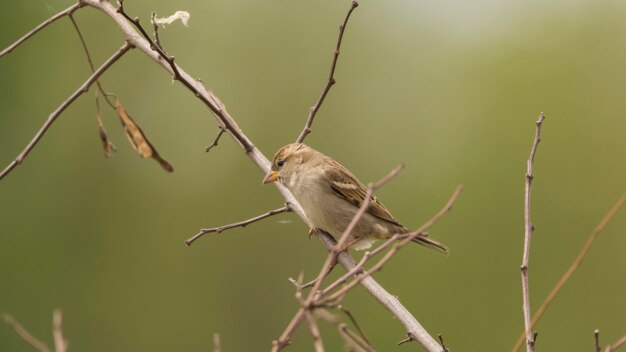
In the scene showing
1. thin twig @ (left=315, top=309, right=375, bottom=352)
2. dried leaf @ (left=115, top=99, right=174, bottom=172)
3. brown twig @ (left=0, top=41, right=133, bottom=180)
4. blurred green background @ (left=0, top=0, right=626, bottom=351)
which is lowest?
blurred green background @ (left=0, top=0, right=626, bottom=351)

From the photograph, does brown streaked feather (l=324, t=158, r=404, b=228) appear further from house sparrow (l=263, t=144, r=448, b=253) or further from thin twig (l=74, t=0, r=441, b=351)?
thin twig (l=74, t=0, r=441, b=351)

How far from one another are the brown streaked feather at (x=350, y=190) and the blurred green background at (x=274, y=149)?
33.7 ft

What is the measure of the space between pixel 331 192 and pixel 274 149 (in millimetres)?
13722

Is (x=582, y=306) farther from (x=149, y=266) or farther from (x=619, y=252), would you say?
(x=149, y=266)

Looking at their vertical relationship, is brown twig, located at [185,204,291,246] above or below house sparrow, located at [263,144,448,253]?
above

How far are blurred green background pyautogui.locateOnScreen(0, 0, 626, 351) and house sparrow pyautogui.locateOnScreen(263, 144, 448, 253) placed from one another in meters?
10.3

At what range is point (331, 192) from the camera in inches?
207

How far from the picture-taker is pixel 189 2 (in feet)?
77.9

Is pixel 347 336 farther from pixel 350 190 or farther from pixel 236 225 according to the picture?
pixel 350 190

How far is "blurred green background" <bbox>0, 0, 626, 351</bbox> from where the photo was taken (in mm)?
16391

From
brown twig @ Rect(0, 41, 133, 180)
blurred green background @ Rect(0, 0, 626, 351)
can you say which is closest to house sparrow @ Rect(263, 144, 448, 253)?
brown twig @ Rect(0, 41, 133, 180)

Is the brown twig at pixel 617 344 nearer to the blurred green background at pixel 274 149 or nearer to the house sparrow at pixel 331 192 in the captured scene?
the house sparrow at pixel 331 192

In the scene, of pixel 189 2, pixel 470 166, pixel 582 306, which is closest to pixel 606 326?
pixel 582 306

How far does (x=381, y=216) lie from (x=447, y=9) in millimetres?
18147
